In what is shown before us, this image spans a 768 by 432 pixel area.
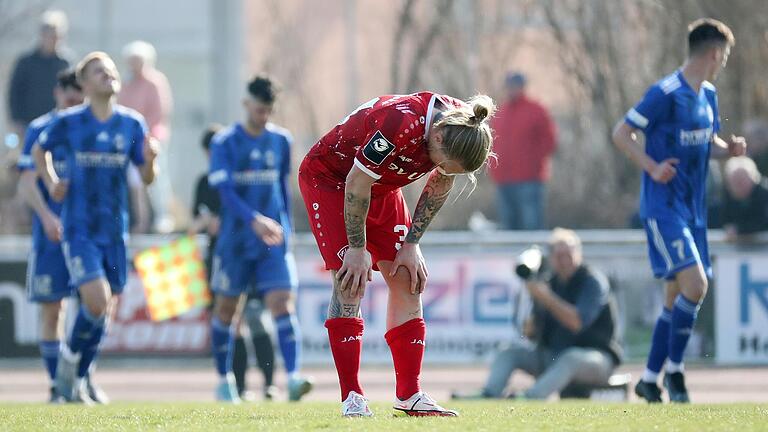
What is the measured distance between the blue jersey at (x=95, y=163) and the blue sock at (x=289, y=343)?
164 cm

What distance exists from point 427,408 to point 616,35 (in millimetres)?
14244

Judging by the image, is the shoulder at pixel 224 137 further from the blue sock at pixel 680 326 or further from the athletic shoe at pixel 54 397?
the blue sock at pixel 680 326

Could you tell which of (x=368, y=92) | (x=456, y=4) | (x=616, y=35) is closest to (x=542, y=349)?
(x=616, y=35)

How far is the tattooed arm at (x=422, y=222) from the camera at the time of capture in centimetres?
882

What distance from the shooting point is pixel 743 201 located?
16.5 meters

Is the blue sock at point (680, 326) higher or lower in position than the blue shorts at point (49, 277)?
lower

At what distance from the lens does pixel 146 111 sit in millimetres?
19266

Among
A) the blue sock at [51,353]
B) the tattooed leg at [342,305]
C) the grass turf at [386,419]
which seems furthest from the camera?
the blue sock at [51,353]

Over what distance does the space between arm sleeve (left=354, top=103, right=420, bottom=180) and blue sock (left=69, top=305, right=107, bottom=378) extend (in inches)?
168

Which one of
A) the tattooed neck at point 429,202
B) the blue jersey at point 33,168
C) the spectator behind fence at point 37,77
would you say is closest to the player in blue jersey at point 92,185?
the blue jersey at point 33,168

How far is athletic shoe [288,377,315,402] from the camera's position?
12.5 meters

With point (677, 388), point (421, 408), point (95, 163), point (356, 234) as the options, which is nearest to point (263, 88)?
point (95, 163)

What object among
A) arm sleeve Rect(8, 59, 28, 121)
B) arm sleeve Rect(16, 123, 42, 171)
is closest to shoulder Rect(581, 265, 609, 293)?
arm sleeve Rect(16, 123, 42, 171)

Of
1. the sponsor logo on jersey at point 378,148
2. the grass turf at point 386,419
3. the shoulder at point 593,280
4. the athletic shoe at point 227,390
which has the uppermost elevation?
the sponsor logo on jersey at point 378,148
